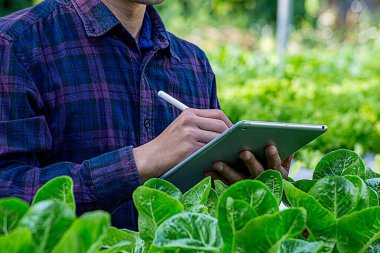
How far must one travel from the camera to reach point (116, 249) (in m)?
1.20

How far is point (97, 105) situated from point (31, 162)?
0.95 ft

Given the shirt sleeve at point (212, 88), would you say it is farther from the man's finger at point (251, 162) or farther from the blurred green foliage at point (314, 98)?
the blurred green foliage at point (314, 98)

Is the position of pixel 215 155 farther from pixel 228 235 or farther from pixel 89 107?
pixel 228 235

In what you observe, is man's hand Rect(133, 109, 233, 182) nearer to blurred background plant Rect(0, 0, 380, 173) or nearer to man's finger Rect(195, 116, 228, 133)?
man's finger Rect(195, 116, 228, 133)

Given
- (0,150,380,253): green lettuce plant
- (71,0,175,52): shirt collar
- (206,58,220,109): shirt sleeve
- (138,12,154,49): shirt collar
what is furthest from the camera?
(206,58,220,109): shirt sleeve

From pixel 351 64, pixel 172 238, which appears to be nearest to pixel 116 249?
pixel 172 238

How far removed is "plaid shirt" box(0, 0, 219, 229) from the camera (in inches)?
79.4

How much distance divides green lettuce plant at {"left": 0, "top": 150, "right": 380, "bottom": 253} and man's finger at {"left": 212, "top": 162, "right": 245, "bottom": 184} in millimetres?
470

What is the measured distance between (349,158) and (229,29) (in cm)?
2219

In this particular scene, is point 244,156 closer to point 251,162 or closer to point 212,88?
point 251,162

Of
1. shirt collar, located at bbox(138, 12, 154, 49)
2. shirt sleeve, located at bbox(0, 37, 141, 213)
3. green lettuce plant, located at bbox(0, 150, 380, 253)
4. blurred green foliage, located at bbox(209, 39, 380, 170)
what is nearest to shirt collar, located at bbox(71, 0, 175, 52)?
shirt collar, located at bbox(138, 12, 154, 49)

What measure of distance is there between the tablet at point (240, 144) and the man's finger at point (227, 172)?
13 mm

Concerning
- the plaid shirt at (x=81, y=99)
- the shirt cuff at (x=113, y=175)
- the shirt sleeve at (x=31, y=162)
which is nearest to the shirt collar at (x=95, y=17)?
the plaid shirt at (x=81, y=99)

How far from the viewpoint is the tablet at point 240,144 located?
1755mm
